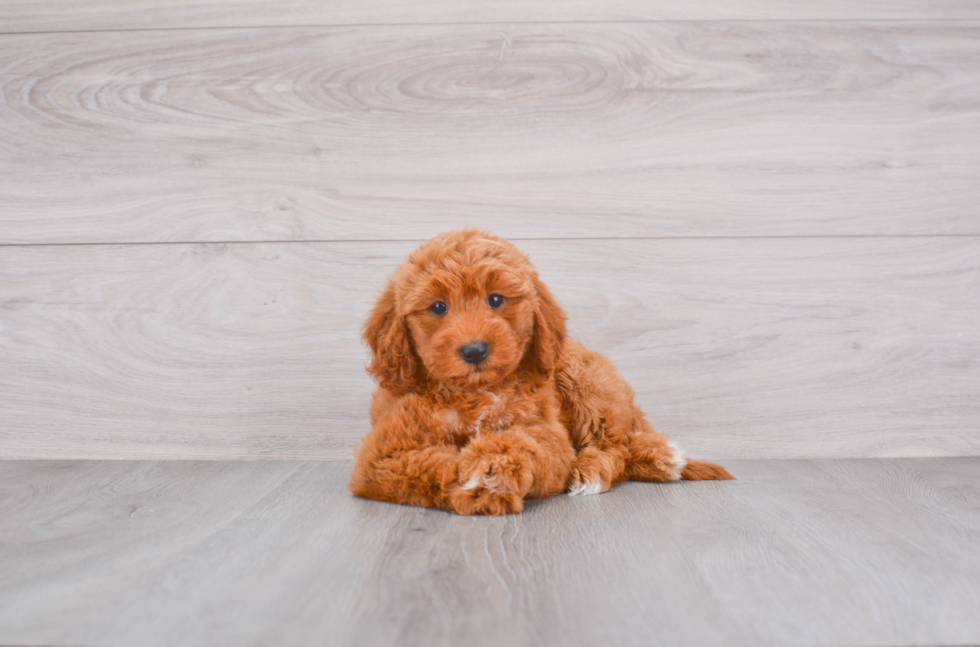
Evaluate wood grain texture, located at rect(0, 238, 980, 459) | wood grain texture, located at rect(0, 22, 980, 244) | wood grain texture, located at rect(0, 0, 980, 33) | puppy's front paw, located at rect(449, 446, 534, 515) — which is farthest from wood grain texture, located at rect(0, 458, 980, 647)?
wood grain texture, located at rect(0, 0, 980, 33)

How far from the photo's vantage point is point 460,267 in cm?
89

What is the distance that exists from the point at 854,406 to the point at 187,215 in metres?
1.30

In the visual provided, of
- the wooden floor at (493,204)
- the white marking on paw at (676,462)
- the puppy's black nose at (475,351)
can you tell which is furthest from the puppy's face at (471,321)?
the wooden floor at (493,204)

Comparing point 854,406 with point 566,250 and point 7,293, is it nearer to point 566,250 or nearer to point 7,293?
point 566,250

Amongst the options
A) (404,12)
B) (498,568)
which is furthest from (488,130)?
(498,568)

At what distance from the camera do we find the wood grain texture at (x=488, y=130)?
4.33 feet

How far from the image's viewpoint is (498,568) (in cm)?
67

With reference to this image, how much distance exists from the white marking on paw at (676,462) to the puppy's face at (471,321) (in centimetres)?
30

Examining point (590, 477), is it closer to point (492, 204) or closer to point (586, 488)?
point (586, 488)

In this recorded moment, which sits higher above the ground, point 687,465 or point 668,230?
point 668,230

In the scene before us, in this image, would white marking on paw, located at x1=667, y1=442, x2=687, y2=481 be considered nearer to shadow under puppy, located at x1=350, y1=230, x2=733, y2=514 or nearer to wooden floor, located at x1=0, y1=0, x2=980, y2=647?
shadow under puppy, located at x1=350, y1=230, x2=733, y2=514

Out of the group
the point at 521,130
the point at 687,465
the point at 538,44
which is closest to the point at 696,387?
the point at 687,465

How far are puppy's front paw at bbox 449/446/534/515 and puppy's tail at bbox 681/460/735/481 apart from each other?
34cm

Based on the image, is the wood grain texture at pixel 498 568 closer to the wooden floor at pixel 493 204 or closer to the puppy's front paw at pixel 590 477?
the puppy's front paw at pixel 590 477
